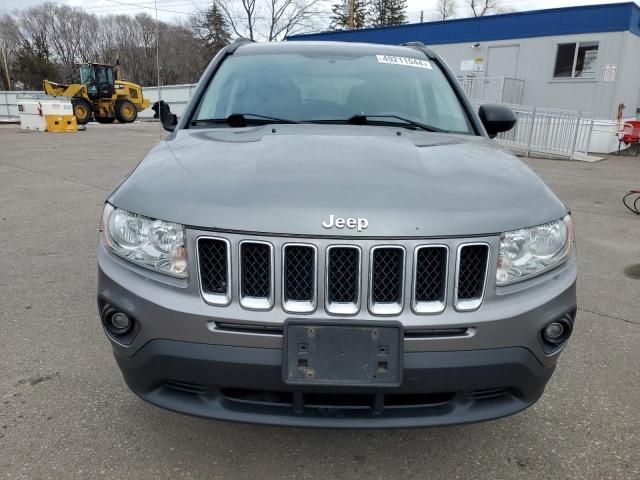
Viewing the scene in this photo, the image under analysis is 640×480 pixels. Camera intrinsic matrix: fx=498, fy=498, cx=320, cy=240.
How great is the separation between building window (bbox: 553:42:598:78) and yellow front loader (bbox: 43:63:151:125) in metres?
20.5

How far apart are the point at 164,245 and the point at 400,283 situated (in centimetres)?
80

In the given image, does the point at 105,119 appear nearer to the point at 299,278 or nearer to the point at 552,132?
the point at 552,132

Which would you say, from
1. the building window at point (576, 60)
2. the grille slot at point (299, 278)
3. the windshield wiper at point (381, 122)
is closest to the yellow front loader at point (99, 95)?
the building window at point (576, 60)

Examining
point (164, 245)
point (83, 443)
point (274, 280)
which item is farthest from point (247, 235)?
point (83, 443)

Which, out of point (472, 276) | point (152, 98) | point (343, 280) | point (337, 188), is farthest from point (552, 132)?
point (152, 98)

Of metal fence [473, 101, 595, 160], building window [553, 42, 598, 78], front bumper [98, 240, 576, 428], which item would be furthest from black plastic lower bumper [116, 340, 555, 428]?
building window [553, 42, 598, 78]

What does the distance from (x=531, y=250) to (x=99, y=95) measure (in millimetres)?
27396

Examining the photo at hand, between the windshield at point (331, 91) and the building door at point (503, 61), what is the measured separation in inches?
708

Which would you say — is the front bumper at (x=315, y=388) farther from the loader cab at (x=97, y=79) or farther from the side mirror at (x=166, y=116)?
the loader cab at (x=97, y=79)

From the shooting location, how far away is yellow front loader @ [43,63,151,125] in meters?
24.6

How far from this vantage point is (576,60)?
56.3ft

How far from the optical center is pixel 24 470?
77.6 inches

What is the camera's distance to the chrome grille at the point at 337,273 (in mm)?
1584

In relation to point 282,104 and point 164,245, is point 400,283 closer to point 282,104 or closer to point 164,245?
point 164,245
